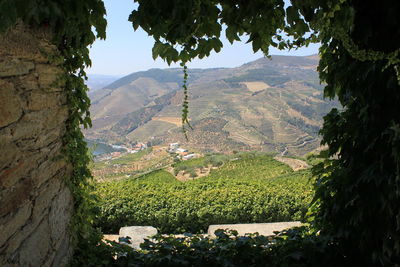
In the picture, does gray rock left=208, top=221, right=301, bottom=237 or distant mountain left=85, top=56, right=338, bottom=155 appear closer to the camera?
gray rock left=208, top=221, right=301, bottom=237

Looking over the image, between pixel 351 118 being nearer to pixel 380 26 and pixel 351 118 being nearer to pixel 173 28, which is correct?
pixel 380 26

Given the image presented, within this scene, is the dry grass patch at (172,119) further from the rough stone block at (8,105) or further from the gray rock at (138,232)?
the rough stone block at (8,105)

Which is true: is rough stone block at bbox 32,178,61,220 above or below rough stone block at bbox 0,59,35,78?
below

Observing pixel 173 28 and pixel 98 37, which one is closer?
pixel 173 28

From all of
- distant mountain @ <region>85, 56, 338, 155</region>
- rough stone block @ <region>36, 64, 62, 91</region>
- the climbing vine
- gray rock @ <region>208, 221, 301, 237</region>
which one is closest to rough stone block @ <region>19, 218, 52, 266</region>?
the climbing vine

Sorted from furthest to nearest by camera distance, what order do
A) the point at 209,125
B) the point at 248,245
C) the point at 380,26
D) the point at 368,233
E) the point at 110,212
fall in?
the point at 209,125 < the point at 110,212 < the point at 248,245 < the point at 368,233 < the point at 380,26

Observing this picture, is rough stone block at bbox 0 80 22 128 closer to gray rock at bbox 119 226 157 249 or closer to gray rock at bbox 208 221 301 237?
gray rock at bbox 119 226 157 249

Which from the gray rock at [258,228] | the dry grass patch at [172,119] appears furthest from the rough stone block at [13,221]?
the dry grass patch at [172,119]

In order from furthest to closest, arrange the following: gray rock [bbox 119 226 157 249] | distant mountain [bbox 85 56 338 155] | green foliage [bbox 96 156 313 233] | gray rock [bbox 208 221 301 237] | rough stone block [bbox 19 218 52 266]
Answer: distant mountain [bbox 85 56 338 155]
green foliage [bbox 96 156 313 233]
gray rock [bbox 208 221 301 237]
gray rock [bbox 119 226 157 249]
rough stone block [bbox 19 218 52 266]

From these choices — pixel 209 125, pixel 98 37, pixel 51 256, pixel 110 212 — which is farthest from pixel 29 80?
pixel 209 125
